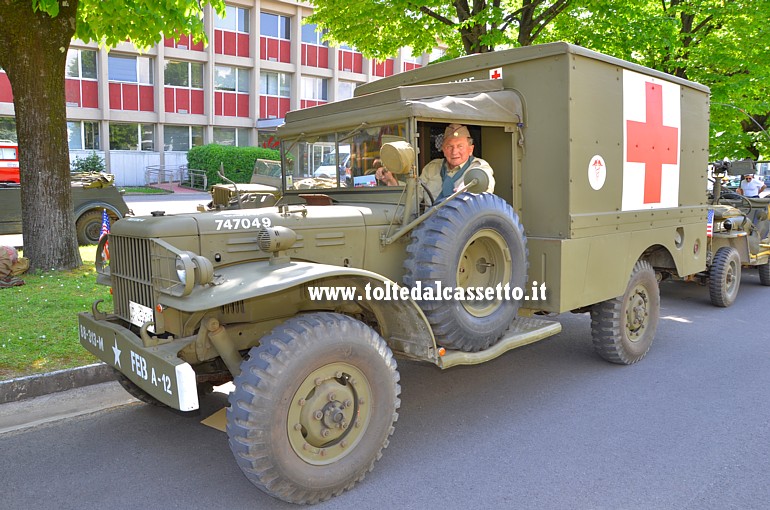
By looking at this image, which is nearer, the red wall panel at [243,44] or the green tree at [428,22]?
the green tree at [428,22]

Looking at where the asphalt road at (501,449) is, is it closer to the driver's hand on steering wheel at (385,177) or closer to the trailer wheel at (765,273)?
the driver's hand on steering wheel at (385,177)

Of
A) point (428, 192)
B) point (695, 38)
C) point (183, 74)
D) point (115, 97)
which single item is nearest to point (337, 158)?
point (428, 192)

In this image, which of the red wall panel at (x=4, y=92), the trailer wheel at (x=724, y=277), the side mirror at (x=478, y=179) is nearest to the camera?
the side mirror at (x=478, y=179)

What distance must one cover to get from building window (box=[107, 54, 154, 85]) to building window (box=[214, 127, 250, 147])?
14.1ft

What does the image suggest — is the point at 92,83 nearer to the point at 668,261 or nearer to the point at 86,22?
the point at 86,22

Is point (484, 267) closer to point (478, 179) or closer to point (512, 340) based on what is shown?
point (512, 340)

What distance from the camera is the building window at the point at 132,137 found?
29.5 metres

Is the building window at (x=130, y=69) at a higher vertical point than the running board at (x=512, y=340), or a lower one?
higher

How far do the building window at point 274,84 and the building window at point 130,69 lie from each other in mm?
5716

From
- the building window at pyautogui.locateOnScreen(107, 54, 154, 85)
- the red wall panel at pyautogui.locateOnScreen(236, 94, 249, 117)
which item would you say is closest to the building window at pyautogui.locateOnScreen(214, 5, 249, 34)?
the red wall panel at pyautogui.locateOnScreen(236, 94, 249, 117)

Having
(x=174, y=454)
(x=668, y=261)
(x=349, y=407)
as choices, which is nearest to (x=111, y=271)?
(x=174, y=454)

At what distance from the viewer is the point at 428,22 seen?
43.7 feet

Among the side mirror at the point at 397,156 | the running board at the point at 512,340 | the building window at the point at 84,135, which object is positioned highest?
the building window at the point at 84,135

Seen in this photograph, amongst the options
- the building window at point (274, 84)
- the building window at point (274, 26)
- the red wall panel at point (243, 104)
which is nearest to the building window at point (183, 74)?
the red wall panel at point (243, 104)
